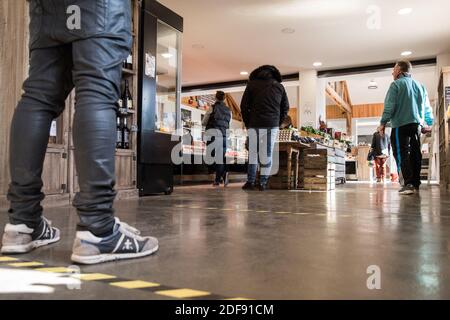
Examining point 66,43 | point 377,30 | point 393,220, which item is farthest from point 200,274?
point 377,30

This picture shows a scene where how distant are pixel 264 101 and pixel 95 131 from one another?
413cm

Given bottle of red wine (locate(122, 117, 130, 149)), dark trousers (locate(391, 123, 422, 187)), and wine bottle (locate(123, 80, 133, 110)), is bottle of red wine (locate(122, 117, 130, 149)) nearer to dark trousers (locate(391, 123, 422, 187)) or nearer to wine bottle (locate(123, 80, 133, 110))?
wine bottle (locate(123, 80, 133, 110))

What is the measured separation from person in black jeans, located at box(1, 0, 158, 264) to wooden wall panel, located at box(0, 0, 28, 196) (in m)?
1.67

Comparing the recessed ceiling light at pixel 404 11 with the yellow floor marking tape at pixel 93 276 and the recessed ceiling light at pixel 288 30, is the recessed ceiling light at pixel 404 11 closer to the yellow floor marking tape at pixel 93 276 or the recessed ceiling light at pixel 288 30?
the recessed ceiling light at pixel 288 30

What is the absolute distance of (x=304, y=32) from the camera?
24.8 feet

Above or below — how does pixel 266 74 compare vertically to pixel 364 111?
below

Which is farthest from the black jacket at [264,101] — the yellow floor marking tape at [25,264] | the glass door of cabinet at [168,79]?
the yellow floor marking tape at [25,264]

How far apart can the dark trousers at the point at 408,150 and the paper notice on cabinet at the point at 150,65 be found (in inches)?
114

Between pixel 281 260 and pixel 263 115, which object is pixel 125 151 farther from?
pixel 281 260

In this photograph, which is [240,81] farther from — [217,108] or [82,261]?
[82,261]

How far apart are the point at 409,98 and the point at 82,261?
166 inches

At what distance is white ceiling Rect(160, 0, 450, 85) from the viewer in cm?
639

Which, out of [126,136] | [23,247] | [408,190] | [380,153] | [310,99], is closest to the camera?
[23,247]

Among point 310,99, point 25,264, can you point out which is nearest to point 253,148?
point 25,264
